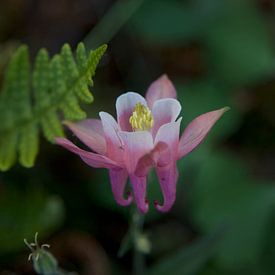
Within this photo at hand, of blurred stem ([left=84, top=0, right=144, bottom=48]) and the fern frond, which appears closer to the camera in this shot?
the fern frond

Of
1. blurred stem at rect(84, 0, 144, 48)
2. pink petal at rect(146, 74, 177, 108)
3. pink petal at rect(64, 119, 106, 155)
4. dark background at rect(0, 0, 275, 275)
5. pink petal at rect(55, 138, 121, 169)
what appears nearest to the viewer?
pink petal at rect(55, 138, 121, 169)

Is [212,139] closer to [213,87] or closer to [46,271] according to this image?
[213,87]

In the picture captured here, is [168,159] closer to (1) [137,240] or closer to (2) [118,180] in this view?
(2) [118,180]

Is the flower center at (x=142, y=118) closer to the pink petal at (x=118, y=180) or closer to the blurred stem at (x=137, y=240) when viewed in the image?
the pink petal at (x=118, y=180)

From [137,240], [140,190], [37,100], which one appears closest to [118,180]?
[140,190]

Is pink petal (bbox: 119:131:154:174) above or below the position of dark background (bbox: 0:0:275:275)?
below

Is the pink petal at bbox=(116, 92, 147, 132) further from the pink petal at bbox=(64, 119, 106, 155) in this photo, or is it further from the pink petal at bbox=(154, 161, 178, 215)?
the pink petal at bbox=(154, 161, 178, 215)

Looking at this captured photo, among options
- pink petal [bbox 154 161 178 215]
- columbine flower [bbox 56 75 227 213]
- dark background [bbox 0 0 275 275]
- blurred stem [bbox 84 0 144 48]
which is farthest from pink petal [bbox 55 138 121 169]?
blurred stem [bbox 84 0 144 48]

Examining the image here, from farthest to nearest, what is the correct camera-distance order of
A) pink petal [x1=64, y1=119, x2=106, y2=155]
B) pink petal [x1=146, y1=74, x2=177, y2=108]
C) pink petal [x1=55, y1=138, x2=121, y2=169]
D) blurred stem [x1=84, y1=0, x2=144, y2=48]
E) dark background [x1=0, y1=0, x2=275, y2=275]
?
blurred stem [x1=84, y1=0, x2=144, y2=48], dark background [x1=0, y1=0, x2=275, y2=275], pink petal [x1=146, y1=74, x2=177, y2=108], pink petal [x1=64, y1=119, x2=106, y2=155], pink petal [x1=55, y1=138, x2=121, y2=169]
